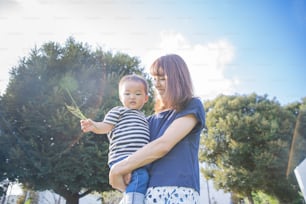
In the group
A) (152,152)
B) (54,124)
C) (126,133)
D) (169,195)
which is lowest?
(169,195)

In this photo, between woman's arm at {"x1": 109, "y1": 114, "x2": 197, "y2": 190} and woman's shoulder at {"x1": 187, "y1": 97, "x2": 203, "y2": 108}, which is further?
woman's shoulder at {"x1": 187, "y1": 97, "x2": 203, "y2": 108}

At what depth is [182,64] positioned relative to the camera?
1370mm

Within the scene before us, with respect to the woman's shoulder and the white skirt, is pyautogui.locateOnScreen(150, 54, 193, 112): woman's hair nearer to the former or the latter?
the woman's shoulder

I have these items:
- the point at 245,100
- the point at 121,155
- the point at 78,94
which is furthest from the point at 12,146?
the point at 245,100

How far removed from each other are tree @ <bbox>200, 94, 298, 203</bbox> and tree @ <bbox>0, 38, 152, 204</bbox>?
8.15 metres

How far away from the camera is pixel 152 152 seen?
1157mm

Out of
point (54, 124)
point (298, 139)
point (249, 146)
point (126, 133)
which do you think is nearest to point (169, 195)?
point (126, 133)

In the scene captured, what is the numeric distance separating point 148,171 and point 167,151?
0.51ft

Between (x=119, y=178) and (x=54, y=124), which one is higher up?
(x=54, y=124)

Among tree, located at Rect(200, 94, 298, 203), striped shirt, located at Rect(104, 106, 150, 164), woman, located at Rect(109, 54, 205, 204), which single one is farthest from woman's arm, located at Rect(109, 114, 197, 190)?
tree, located at Rect(200, 94, 298, 203)

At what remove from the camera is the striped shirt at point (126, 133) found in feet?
4.29

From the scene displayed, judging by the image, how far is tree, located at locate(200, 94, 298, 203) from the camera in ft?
42.5

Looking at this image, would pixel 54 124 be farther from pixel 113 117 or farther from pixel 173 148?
pixel 173 148

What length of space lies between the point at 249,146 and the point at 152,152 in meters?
13.7
